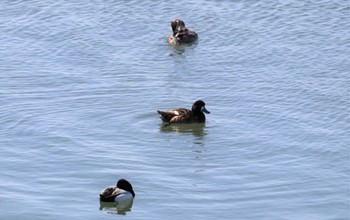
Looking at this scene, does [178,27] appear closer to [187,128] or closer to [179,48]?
[179,48]

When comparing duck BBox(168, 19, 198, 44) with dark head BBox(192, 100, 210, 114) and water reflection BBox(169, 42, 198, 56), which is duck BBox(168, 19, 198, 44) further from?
dark head BBox(192, 100, 210, 114)

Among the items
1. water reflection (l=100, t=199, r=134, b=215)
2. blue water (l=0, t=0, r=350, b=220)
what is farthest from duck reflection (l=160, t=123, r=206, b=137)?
water reflection (l=100, t=199, r=134, b=215)

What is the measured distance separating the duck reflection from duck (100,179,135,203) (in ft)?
16.9

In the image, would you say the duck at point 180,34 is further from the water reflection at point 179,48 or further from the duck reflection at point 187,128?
the duck reflection at point 187,128

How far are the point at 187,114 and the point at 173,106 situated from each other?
55.8 inches

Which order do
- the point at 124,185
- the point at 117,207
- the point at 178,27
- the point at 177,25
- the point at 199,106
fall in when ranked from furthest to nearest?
1. the point at 177,25
2. the point at 178,27
3. the point at 199,106
4. the point at 117,207
5. the point at 124,185

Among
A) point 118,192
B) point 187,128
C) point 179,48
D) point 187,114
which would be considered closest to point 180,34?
point 179,48

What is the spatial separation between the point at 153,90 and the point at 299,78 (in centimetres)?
394

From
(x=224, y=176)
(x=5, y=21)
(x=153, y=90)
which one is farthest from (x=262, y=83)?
(x=5, y=21)

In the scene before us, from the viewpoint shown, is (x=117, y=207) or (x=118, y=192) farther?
(x=117, y=207)

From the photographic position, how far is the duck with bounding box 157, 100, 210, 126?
28.5 metres

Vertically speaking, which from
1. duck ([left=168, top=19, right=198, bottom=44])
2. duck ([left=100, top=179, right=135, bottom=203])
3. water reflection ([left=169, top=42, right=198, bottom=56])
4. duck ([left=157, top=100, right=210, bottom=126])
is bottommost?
duck ([left=100, top=179, right=135, bottom=203])

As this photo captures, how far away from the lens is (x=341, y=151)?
25.9 metres

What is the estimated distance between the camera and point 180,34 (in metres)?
35.5
